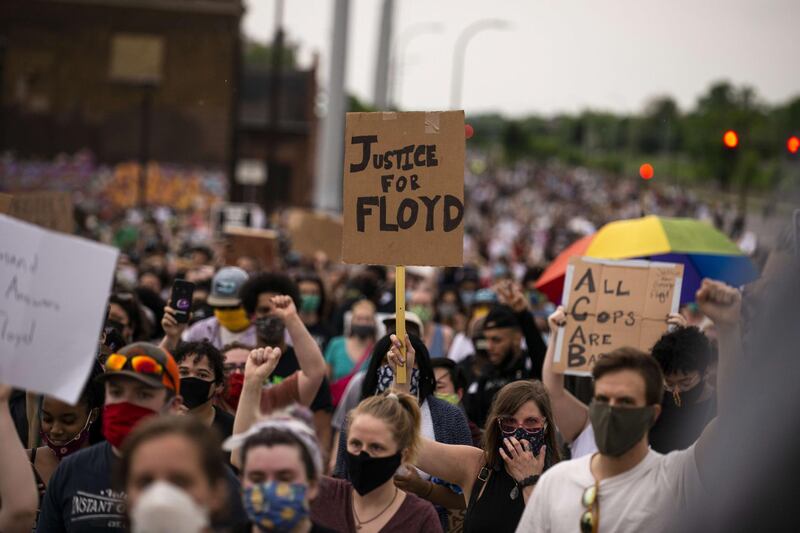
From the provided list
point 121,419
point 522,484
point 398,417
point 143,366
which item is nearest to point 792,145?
point 522,484

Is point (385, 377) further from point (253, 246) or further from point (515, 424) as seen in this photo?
point (253, 246)

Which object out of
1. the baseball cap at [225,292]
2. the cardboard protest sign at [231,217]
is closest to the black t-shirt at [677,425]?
the baseball cap at [225,292]

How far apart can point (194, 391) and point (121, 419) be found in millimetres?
1419

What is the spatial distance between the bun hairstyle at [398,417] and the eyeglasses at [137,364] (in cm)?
78

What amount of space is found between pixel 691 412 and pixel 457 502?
131cm

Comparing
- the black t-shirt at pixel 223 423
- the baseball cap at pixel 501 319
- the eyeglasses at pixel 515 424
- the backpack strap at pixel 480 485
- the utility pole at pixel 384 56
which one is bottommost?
the backpack strap at pixel 480 485

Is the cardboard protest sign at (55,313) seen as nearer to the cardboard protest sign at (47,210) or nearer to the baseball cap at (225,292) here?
the baseball cap at (225,292)

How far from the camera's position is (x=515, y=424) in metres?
5.57

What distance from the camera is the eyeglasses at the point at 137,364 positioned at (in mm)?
4652

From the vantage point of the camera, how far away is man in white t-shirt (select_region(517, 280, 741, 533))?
4340 millimetres

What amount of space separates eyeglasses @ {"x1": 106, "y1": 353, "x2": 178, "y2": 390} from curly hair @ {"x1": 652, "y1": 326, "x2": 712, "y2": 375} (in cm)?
282

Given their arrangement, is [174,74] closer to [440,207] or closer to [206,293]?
[206,293]

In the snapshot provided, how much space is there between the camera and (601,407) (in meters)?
4.41

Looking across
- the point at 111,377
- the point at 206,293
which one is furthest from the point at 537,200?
the point at 111,377
